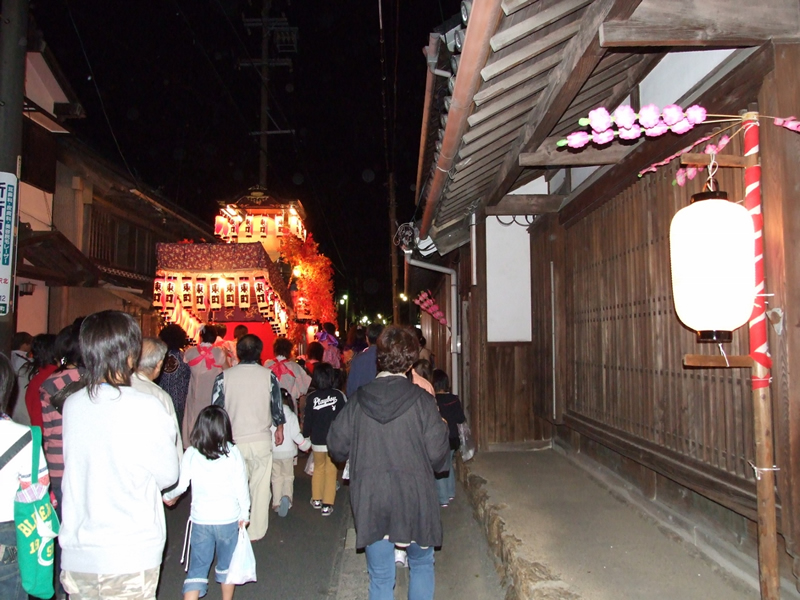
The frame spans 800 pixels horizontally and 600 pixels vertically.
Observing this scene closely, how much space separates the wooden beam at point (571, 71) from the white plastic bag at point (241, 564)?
14.6 feet

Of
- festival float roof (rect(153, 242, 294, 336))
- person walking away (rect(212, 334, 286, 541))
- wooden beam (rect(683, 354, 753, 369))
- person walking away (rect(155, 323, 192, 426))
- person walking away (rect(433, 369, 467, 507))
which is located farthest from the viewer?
festival float roof (rect(153, 242, 294, 336))

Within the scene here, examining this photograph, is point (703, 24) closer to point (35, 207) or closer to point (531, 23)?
point (531, 23)

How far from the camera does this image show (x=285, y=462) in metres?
7.61

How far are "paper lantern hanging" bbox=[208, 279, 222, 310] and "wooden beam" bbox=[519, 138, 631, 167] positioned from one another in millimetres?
7885

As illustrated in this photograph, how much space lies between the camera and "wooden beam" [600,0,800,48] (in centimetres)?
357

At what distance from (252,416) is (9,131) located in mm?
3937

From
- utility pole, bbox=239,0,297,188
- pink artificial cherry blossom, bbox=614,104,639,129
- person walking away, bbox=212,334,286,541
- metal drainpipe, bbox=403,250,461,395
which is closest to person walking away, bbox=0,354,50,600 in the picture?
person walking away, bbox=212,334,286,541

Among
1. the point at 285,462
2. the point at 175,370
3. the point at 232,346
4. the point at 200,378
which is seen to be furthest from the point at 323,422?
the point at 232,346

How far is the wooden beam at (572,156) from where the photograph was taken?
233 inches

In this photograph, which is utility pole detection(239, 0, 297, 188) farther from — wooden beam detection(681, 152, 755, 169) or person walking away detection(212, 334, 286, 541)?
wooden beam detection(681, 152, 755, 169)

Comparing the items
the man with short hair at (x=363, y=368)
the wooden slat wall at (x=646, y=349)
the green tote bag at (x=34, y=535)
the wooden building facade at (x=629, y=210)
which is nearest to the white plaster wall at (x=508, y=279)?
the wooden building facade at (x=629, y=210)

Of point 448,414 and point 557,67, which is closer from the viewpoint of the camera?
point 557,67

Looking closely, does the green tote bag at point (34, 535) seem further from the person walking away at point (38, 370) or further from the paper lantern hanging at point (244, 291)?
the paper lantern hanging at point (244, 291)

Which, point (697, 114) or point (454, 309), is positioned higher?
point (697, 114)
